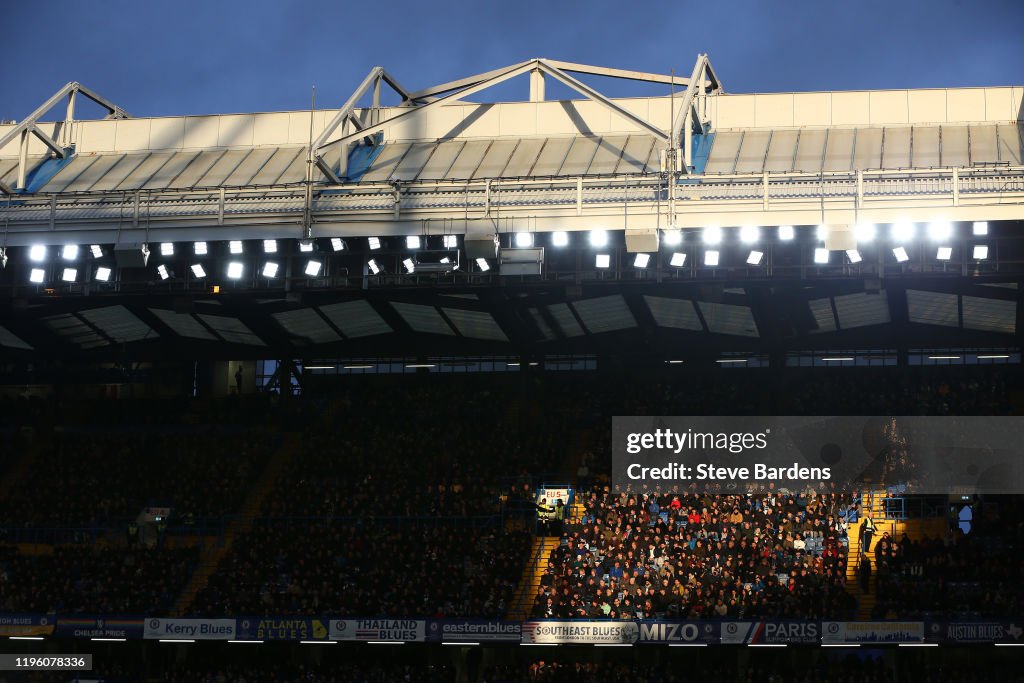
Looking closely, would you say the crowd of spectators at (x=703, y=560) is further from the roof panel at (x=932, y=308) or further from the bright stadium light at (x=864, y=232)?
the bright stadium light at (x=864, y=232)

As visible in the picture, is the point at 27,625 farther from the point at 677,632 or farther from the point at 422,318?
the point at 677,632

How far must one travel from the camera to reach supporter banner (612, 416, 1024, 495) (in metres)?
41.0

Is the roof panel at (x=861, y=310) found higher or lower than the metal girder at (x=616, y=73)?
lower

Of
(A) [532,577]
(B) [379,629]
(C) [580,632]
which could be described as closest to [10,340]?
(B) [379,629]

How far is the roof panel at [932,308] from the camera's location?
40681 mm

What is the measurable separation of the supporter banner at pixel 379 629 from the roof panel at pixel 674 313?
12154 millimetres

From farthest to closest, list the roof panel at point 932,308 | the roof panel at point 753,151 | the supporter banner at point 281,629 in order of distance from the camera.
Result: 1. the roof panel at point 932,308
2. the supporter banner at point 281,629
3. the roof panel at point 753,151

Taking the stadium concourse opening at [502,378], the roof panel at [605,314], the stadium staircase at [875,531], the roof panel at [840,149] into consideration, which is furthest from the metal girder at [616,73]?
the stadium staircase at [875,531]

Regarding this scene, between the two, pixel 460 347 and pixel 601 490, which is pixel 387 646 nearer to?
pixel 601 490

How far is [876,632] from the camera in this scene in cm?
3706

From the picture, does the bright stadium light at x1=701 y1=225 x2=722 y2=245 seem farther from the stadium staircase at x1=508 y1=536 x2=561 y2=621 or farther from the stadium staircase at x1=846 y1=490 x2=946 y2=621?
the stadium staircase at x1=508 y1=536 x2=561 y2=621

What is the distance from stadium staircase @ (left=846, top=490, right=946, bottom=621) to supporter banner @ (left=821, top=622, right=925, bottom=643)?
3.45 ft

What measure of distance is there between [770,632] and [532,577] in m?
7.26

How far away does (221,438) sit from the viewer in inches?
1964
